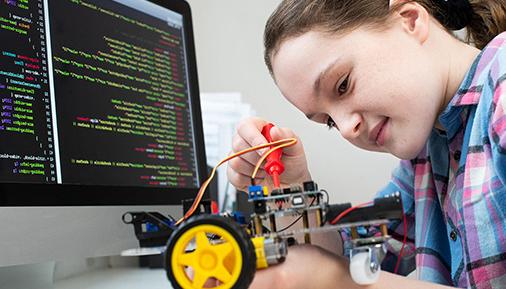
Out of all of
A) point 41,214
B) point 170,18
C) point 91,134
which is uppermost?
point 170,18

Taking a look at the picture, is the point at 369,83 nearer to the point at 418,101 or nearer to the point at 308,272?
the point at 418,101

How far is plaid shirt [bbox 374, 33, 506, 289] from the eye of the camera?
696 mm

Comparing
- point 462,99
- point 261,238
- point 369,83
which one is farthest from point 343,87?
point 261,238

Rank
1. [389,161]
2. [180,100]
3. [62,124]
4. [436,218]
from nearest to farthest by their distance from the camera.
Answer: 1. [62,124]
2. [436,218]
3. [180,100]
4. [389,161]

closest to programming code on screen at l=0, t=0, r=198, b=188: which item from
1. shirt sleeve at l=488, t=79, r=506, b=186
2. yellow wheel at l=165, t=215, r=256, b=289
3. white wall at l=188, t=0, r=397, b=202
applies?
yellow wheel at l=165, t=215, r=256, b=289

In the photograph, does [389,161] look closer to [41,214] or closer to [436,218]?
[436,218]

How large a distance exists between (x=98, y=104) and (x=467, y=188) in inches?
20.6

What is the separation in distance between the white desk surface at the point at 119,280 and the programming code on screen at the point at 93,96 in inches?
6.2

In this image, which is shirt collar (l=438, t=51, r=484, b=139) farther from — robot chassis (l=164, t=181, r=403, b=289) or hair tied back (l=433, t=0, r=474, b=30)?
robot chassis (l=164, t=181, r=403, b=289)

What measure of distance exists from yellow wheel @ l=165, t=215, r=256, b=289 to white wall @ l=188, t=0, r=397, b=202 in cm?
143

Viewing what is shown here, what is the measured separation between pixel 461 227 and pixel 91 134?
1.72ft

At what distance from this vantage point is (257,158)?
87 cm

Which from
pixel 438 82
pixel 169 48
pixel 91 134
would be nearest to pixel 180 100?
pixel 169 48

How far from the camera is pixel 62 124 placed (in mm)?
806
